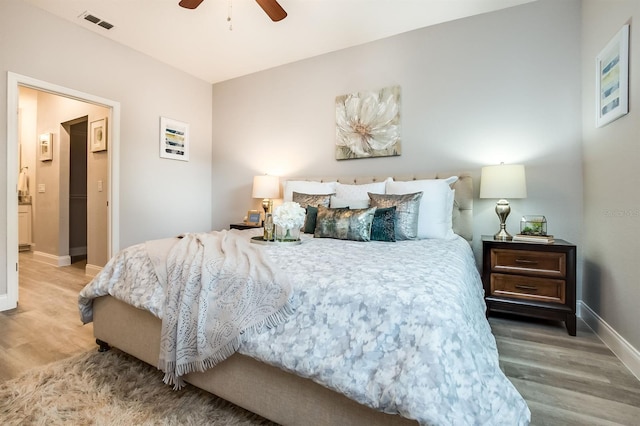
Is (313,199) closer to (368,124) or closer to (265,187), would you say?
(265,187)

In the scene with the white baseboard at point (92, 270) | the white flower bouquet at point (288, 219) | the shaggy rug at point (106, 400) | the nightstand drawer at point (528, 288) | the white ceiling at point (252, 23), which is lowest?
the shaggy rug at point (106, 400)

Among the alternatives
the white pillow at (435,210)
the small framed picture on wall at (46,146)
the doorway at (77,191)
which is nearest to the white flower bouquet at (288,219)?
the white pillow at (435,210)

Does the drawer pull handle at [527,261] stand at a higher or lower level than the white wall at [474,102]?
lower

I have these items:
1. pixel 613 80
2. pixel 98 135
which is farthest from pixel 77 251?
pixel 613 80

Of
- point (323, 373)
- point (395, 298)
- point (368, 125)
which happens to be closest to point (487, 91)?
point (368, 125)

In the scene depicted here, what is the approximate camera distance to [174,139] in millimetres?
4039

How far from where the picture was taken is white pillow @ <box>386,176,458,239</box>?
2.44 meters

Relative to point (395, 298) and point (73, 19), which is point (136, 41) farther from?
point (395, 298)

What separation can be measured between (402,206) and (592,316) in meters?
1.69

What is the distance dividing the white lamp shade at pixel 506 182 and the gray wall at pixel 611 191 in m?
0.49

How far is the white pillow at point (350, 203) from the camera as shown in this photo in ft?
8.46

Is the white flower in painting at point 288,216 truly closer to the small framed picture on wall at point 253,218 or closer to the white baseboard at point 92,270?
the small framed picture on wall at point 253,218

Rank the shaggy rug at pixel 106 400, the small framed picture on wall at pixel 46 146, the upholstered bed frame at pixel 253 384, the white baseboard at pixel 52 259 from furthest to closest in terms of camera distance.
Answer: the small framed picture on wall at pixel 46 146
the white baseboard at pixel 52 259
the shaggy rug at pixel 106 400
the upholstered bed frame at pixel 253 384

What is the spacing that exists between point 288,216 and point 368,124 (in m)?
1.85
